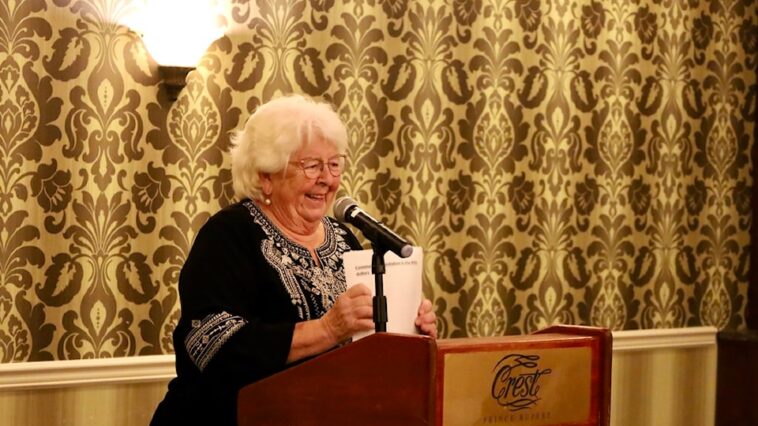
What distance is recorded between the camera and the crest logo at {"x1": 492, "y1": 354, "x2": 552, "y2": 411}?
81.4 inches

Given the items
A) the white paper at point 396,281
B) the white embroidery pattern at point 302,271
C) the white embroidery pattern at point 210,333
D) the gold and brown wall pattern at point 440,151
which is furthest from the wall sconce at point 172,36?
the white paper at point 396,281

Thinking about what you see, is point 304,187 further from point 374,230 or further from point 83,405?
point 83,405

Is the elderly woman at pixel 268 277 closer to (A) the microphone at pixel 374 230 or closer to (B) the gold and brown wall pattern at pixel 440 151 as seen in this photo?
(A) the microphone at pixel 374 230

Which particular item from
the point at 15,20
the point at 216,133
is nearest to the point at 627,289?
the point at 216,133

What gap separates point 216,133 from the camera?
372 centimetres

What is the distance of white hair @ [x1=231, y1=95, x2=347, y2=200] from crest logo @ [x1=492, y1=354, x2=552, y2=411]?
80cm

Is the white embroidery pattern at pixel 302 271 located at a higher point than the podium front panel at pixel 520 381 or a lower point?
higher

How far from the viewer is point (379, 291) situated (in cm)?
213

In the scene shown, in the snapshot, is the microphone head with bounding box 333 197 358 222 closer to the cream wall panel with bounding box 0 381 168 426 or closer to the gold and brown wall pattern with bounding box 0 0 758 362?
the gold and brown wall pattern with bounding box 0 0 758 362

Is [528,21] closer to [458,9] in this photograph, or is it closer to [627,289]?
[458,9]

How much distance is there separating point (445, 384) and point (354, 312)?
0.96 ft

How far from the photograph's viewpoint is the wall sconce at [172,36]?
11.7 ft

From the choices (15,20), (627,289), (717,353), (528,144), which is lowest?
(717,353)

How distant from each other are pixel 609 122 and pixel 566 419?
2624 mm
